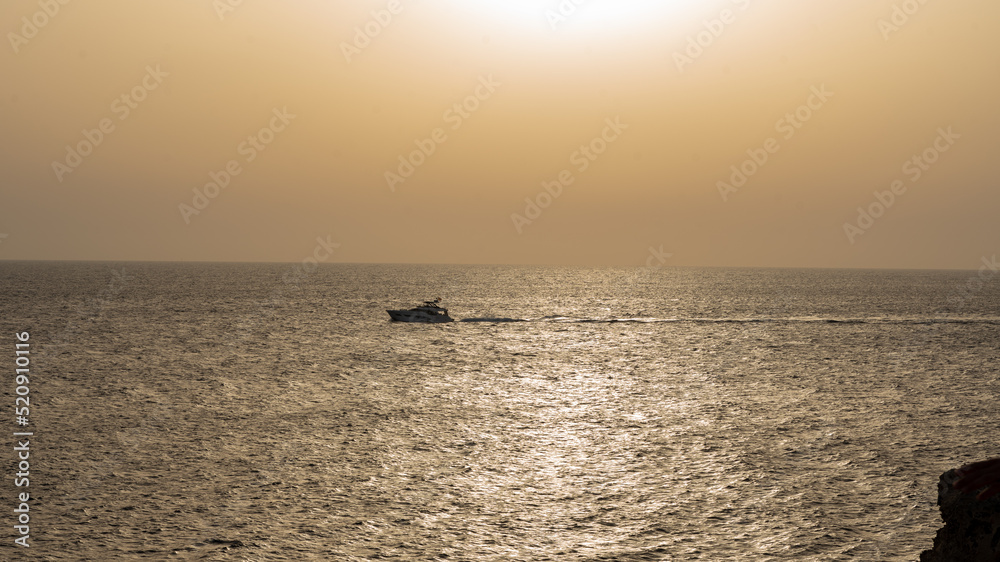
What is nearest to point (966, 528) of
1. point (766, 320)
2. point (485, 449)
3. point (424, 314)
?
point (485, 449)

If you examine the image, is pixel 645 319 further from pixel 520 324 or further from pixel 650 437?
A: pixel 650 437

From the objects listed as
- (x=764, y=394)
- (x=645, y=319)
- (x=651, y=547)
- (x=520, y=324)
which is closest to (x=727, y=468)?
(x=651, y=547)

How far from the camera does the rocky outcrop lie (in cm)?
1590

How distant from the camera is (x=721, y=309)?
18462 cm

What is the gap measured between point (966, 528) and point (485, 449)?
1161 inches

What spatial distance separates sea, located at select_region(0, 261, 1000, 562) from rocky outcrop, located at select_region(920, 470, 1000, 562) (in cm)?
1085

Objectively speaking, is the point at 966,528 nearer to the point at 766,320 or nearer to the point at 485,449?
the point at 485,449

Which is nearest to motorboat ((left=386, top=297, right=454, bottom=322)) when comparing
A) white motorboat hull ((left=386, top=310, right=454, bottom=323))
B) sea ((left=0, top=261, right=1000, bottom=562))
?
white motorboat hull ((left=386, top=310, right=454, bottom=323))

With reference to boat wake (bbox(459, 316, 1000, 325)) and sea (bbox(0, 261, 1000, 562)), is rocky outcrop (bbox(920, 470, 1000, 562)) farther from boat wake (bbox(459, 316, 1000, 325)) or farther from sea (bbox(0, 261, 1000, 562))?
boat wake (bbox(459, 316, 1000, 325))

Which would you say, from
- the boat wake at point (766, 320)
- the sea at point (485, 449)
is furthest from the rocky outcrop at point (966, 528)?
the boat wake at point (766, 320)

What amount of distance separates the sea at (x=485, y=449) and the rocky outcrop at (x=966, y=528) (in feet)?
35.6

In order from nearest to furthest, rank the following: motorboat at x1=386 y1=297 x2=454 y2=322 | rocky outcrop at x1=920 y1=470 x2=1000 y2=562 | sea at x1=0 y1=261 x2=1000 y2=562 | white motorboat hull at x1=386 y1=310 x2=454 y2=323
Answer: rocky outcrop at x1=920 y1=470 x2=1000 y2=562 < sea at x1=0 y1=261 x2=1000 y2=562 < white motorboat hull at x1=386 y1=310 x2=454 y2=323 < motorboat at x1=386 y1=297 x2=454 y2=322

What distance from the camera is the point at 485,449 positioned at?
43594mm

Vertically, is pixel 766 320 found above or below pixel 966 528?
below
